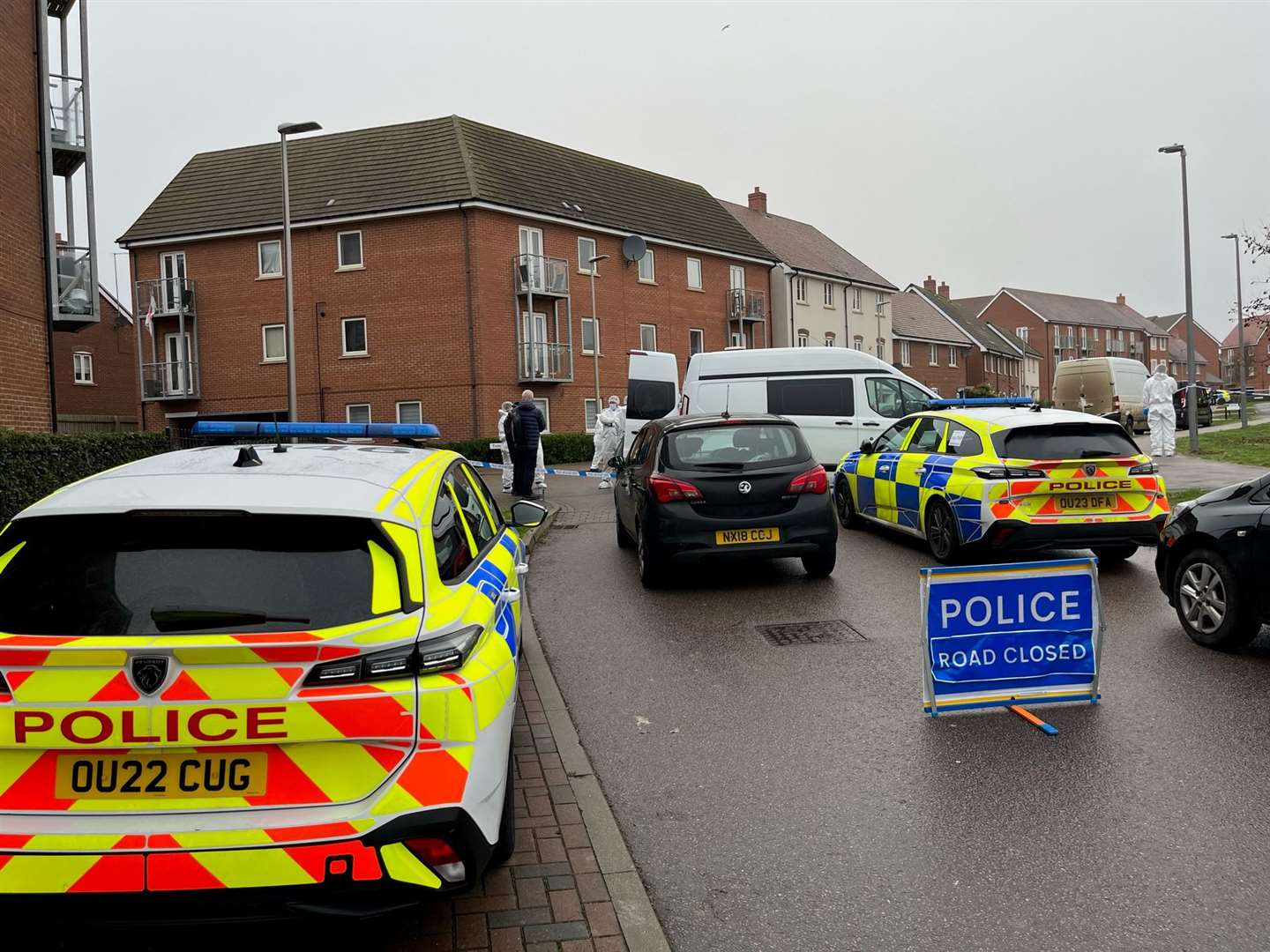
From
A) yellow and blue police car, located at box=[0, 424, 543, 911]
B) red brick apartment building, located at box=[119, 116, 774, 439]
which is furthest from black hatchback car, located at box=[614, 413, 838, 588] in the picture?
red brick apartment building, located at box=[119, 116, 774, 439]

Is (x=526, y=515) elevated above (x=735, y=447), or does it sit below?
below

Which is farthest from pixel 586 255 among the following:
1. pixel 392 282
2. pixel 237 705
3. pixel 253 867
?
pixel 253 867

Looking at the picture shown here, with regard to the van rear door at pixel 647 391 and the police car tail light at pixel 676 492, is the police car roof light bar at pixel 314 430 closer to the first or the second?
the police car tail light at pixel 676 492

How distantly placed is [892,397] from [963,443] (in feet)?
26.7

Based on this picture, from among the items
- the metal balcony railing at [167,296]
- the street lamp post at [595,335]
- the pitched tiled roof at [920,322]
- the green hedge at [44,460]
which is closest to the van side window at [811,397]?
the green hedge at [44,460]

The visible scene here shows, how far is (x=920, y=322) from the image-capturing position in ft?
226

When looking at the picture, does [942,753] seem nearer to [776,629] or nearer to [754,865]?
[754,865]

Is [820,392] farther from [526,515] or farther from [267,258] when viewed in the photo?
[267,258]

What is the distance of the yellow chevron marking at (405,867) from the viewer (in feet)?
9.41

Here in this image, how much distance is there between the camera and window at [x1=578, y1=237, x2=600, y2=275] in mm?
38094

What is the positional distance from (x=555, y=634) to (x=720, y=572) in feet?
9.60

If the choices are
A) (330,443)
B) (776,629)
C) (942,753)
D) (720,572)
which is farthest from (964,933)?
(720,572)

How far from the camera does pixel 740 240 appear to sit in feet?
152

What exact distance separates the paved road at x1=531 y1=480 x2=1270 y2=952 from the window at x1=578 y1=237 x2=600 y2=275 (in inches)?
1236
